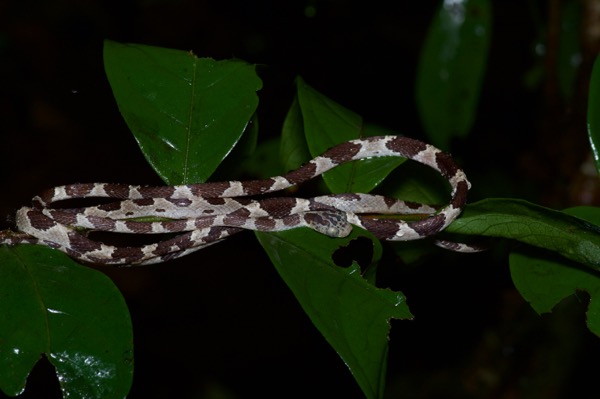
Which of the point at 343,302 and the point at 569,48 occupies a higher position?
the point at 569,48

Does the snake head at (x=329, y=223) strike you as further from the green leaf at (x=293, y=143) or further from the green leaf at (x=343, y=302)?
the green leaf at (x=293, y=143)

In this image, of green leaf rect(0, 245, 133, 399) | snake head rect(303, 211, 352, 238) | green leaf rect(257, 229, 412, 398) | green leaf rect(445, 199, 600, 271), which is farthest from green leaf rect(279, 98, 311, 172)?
green leaf rect(0, 245, 133, 399)

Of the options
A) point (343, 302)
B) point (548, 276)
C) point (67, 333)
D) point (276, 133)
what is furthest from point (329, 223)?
point (276, 133)

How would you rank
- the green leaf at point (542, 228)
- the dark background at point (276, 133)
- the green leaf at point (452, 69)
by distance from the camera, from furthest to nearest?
1. the dark background at point (276, 133)
2. the green leaf at point (452, 69)
3. the green leaf at point (542, 228)

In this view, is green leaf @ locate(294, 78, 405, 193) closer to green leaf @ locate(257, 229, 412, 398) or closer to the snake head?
the snake head

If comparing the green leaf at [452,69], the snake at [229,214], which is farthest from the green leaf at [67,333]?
the green leaf at [452,69]

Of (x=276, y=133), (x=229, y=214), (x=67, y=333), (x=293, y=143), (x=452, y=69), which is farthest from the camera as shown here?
(x=276, y=133)

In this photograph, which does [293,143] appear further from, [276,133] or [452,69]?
[276,133]
